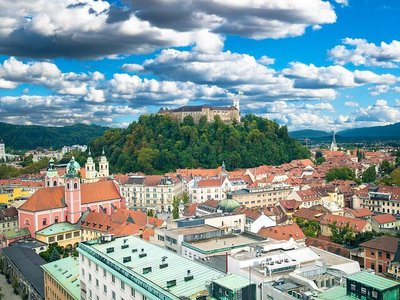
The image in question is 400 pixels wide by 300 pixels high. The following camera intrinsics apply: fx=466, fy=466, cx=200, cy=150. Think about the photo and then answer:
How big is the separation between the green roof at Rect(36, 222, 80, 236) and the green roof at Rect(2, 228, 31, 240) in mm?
1798

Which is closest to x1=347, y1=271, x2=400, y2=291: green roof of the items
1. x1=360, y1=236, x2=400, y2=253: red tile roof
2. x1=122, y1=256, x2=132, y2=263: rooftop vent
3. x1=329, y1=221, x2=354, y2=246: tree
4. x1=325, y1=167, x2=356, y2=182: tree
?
x1=122, y1=256, x2=132, y2=263: rooftop vent

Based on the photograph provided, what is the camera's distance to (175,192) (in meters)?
86.2

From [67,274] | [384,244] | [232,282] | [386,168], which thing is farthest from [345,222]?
[386,168]

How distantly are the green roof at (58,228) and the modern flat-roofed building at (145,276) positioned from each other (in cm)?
2680

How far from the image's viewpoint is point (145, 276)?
80.5 feet

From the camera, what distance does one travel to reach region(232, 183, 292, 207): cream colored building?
75.6 metres

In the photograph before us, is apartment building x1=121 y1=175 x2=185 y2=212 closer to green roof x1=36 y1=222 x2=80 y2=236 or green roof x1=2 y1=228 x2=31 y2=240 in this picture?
green roof x1=36 y1=222 x2=80 y2=236

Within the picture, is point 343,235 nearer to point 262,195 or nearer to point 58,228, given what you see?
point 262,195

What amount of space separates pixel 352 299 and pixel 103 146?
355 feet

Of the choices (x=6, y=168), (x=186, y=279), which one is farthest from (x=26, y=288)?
(x=6, y=168)

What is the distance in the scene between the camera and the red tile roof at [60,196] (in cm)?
5966

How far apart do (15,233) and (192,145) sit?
63392mm

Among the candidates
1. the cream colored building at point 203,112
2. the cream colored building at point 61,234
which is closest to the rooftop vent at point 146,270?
the cream colored building at point 61,234

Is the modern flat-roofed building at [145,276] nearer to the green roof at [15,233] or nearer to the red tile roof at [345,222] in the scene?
the green roof at [15,233]
